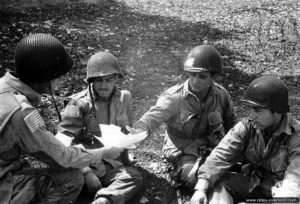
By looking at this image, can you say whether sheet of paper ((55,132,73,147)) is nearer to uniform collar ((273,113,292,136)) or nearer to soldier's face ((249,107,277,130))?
soldier's face ((249,107,277,130))

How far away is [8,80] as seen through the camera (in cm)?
334

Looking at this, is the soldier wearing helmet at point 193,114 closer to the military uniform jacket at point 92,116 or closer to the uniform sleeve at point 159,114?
the uniform sleeve at point 159,114

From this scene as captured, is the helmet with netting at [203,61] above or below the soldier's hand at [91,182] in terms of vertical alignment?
above

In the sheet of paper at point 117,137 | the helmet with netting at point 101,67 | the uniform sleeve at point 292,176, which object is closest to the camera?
the uniform sleeve at point 292,176

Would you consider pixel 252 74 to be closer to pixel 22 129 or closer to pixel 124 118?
pixel 124 118

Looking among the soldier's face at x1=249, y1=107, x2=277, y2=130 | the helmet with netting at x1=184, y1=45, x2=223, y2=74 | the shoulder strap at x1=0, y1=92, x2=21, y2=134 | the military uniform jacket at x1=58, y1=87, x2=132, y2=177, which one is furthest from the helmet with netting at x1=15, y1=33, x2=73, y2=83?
the soldier's face at x1=249, y1=107, x2=277, y2=130

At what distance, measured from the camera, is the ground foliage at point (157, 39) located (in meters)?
6.20

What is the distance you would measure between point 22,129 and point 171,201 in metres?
1.95

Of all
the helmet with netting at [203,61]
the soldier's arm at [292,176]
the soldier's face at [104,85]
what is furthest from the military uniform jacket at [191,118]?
the soldier's arm at [292,176]

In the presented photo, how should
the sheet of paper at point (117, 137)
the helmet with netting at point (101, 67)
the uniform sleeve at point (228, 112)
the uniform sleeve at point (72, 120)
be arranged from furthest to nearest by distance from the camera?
the uniform sleeve at point (228, 112)
the helmet with netting at point (101, 67)
the uniform sleeve at point (72, 120)
the sheet of paper at point (117, 137)

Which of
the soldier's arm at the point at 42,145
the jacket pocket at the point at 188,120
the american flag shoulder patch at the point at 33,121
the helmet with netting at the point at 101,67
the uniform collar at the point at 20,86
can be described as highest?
the uniform collar at the point at 20,86

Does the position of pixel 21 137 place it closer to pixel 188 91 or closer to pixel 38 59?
pixel 38 59

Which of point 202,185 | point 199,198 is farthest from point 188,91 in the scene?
point 199,198

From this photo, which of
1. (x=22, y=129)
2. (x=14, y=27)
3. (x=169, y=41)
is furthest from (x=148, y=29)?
(x=22, y=129)
